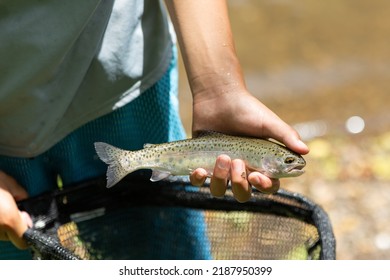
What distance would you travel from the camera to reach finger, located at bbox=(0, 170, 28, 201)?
2.52 meters

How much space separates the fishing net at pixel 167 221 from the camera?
2.56 m

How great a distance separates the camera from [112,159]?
7.91 ft

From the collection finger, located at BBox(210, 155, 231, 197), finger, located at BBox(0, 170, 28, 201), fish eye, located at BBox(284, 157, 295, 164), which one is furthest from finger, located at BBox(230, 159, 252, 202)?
finger, located at BBox(0, 170, 28, 201)

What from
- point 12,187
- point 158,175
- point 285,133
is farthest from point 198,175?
point 12,187

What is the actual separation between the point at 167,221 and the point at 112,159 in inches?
17.8

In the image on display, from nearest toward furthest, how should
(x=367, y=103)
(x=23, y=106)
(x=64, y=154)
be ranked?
(x=23, y=106), (x=64, y=154), (x=367, y=103)

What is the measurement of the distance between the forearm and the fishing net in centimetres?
42

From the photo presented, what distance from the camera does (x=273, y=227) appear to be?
2.61 metres

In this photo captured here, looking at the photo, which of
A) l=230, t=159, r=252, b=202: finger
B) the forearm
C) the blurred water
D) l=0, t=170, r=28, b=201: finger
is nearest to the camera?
l=230, t=159, r=252, b=202: finger

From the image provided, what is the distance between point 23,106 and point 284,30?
17.1 feet

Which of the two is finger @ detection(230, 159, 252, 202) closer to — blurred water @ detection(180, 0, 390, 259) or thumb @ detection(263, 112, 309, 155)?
thumb @ detection(263, 112, 309, 155)

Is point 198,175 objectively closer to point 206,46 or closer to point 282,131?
point 282,131
